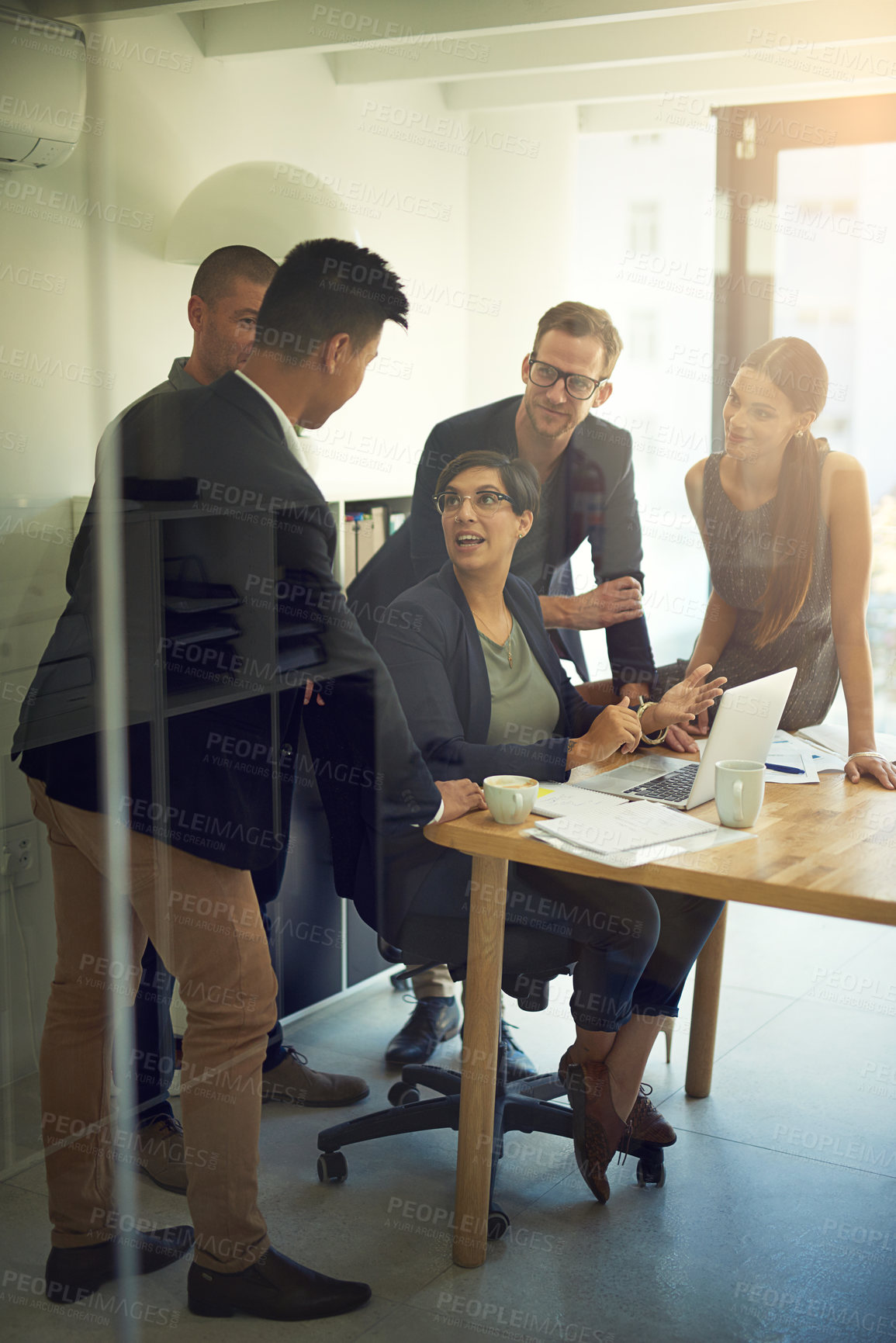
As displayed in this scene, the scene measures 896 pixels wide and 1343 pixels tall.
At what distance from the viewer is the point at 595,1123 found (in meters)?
2.04

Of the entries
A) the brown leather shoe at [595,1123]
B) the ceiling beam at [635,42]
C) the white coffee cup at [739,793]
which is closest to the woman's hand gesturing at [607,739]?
the white coffee cup at [739,793]

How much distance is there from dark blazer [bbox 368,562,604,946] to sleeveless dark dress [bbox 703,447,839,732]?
41 cm

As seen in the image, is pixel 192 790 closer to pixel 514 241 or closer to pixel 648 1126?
pixel 648 1126

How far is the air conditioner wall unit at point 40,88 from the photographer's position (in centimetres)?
167

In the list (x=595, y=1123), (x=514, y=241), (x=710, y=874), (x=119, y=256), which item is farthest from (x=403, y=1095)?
(x=514, y=241)

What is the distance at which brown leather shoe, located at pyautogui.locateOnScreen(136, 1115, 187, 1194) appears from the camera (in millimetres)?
2088

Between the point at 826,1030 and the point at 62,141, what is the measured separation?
2326 mm

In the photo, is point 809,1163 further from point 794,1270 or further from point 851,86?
point 851,86

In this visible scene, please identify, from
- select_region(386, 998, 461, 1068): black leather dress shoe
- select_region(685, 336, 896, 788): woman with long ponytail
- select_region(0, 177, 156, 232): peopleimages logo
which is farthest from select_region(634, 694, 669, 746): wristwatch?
select_region(0, 177, 156, 232): peopleimages logo

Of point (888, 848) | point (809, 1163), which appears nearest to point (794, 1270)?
point (809, 1163)

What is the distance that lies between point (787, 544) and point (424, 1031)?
1.29m

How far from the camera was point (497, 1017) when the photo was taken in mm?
1883

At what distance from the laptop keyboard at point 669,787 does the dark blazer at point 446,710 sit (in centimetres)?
14

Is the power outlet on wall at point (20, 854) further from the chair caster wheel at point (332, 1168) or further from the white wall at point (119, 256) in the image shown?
the chair caster wheel at point (332, 1168)
